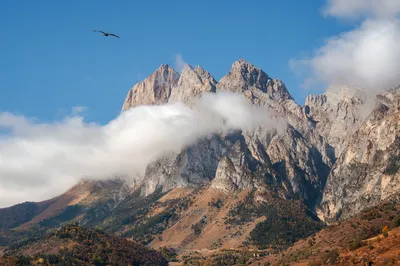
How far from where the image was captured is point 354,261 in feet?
Answer: 626

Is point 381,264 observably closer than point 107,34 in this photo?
No

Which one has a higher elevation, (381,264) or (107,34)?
(107,34)

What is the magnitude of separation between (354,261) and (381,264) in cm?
1573

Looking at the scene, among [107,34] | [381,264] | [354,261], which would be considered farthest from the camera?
[354,261]

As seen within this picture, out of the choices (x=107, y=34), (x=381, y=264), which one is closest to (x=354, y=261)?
(x=381, y=264)

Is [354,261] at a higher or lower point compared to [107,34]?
lower

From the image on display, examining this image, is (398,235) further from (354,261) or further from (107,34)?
(107,34)

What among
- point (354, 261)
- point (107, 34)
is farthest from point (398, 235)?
point (107, 34)

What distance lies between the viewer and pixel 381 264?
176 meters

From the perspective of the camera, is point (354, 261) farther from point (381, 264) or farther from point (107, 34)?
point (107, 34)

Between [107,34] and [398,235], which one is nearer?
[107,34]

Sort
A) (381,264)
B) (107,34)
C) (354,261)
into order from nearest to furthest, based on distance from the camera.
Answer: (107,34) < (381,264) < (354,261)

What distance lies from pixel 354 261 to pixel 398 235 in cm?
2053

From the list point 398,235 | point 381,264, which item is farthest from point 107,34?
point 398,235
